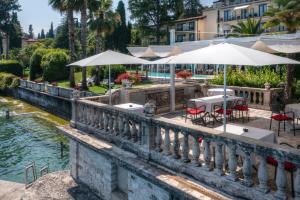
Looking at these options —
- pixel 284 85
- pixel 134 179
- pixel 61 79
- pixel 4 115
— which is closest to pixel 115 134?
pixel 134 179

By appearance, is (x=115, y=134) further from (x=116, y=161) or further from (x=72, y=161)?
(x=72, y=161)

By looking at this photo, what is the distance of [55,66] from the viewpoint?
42.7 m

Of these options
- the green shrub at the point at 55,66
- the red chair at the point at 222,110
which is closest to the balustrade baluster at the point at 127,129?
the red chair at the point at 222,110

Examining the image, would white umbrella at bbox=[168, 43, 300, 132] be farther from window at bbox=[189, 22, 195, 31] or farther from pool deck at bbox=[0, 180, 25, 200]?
window at bbox=[189, 22, 195, 31]

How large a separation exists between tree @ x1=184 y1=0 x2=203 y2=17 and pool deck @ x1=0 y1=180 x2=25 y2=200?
6745 cm

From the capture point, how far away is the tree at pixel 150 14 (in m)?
61.9

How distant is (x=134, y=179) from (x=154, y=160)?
2.48 feet

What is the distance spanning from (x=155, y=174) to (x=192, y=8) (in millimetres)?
73440

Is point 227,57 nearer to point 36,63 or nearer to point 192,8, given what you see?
point 36,63

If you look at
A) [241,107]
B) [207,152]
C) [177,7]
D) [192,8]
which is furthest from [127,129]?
[192,8]

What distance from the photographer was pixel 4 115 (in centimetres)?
2938

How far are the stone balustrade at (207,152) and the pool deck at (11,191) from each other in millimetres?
4560

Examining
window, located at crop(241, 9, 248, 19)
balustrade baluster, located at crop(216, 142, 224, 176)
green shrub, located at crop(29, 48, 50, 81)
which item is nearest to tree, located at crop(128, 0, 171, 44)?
window, located at crop(241, 9, 248, 19)

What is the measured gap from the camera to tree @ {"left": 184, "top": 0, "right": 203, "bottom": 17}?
75062 mm
